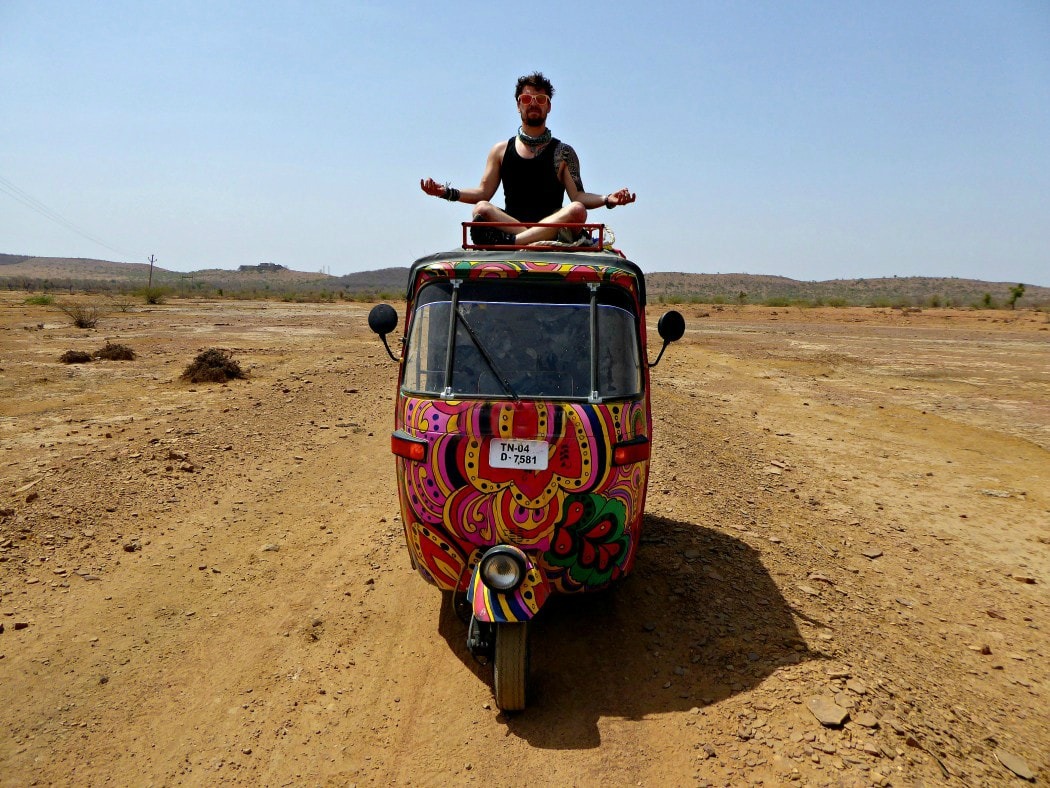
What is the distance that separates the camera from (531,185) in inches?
241

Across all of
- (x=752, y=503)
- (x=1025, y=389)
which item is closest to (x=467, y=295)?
(x=752, y=503)

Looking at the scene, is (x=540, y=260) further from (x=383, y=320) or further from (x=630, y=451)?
(x=630, y=451)

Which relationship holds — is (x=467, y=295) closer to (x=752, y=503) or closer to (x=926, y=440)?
(x=752, y=503)

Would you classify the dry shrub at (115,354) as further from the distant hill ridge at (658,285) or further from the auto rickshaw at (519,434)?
the distant hill ridge at (658,285)

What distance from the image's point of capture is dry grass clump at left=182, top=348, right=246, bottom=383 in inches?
536

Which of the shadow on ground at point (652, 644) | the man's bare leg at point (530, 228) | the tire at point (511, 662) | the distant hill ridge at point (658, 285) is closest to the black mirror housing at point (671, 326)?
the man's bare leg at point (530, 228)


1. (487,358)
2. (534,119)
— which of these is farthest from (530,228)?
(487,358)

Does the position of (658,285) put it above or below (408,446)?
above

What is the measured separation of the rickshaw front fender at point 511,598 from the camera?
3.61 meters

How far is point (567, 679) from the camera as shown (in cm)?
413

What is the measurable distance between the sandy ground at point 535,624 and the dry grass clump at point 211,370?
294 centimetres

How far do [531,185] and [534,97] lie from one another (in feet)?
2.32

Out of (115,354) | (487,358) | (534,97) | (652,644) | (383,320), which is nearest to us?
(487,358)

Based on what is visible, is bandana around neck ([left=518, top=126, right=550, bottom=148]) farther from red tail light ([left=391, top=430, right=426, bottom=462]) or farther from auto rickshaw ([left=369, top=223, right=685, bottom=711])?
red tail light ([left=391, top=430, right=426, bottom=462])
